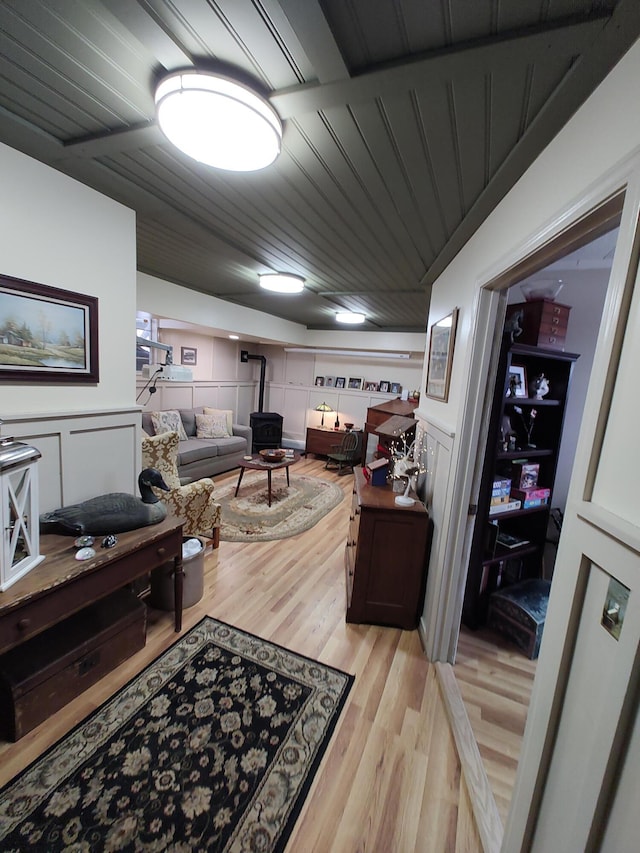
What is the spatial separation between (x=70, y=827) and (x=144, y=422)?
12.7 feet

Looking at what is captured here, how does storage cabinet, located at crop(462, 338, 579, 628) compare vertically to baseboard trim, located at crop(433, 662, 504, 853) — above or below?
above

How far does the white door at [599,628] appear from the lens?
63 cm

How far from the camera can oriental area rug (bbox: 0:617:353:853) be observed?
3.64ft

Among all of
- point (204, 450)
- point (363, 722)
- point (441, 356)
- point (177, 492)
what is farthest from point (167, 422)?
point (363, 722)

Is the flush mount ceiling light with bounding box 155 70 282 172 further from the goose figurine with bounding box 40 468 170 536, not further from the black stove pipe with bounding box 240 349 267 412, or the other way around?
the black stove pipe with bounding box 240 349 267 412

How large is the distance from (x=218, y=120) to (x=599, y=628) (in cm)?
169

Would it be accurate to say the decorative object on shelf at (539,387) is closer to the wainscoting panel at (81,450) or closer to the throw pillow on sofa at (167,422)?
the wainscoting panel at (81,450)

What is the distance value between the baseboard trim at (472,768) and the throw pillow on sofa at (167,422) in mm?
3778

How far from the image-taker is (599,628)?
0.71 meters

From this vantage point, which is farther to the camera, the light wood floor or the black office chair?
the black office chair

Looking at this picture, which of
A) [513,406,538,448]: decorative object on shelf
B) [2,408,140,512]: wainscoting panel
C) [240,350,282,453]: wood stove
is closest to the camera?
[2,408,140,512]: wainscoting panel

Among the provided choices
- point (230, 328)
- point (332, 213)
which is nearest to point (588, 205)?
point (332, 213)

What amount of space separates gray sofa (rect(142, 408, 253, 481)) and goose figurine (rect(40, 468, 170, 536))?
2.29 m

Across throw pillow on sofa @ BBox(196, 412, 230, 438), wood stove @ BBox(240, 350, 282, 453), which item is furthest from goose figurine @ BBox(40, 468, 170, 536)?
wood stove @ BBox(240, 350, 282, 453)
